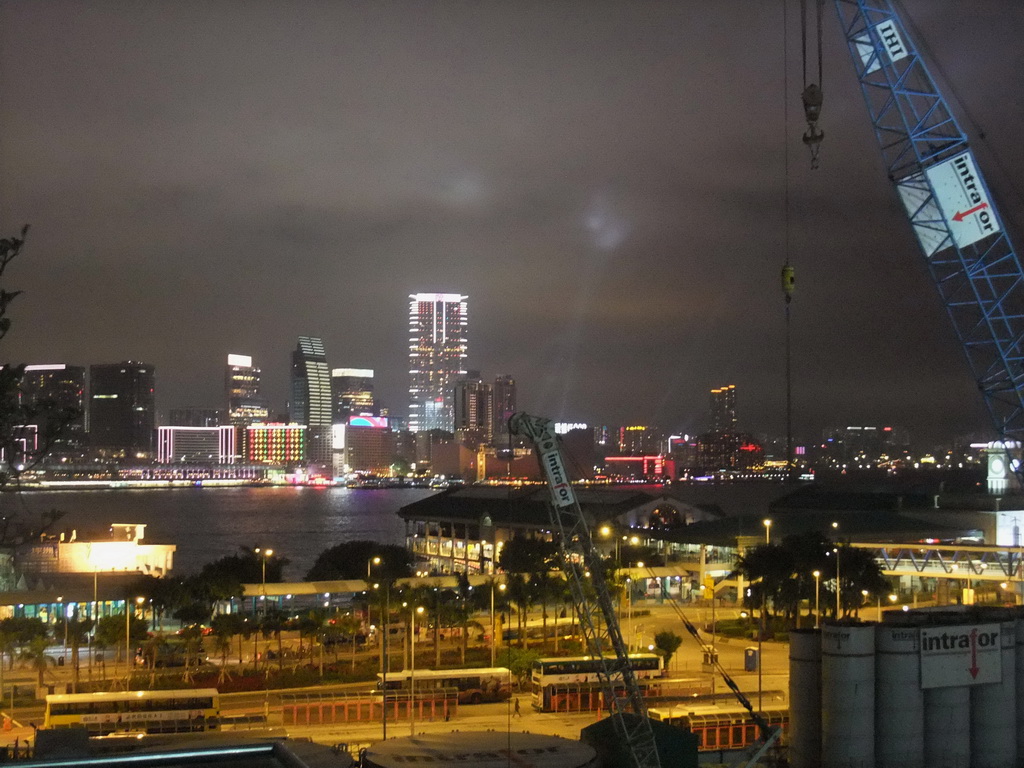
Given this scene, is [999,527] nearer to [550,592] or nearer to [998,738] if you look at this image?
[550,592]

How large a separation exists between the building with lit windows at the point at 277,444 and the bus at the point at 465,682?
147 m

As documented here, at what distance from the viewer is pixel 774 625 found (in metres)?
21.2

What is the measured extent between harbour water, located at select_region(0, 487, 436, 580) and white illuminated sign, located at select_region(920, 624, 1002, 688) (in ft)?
70.1

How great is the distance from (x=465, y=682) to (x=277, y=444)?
5842 inches

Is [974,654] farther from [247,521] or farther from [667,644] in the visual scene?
[247,521]

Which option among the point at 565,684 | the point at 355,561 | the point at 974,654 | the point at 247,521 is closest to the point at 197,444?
the point at 247,521

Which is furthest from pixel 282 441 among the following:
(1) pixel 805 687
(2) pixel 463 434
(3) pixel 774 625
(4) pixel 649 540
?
(1) pixel 805 687

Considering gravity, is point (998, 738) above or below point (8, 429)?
below

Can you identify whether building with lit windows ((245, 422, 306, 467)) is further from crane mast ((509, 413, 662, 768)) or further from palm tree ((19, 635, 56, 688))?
crane mast ((509, 413, 662, 768))

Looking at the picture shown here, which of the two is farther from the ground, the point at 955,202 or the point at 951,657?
the point at 955,202

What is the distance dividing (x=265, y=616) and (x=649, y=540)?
1483 centimetres

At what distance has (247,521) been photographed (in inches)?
2817

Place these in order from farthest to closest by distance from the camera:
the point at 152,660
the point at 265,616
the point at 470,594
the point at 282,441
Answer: the point at 282,441 → the point at 470,594 → the point at 265,616 → the point at 152,660

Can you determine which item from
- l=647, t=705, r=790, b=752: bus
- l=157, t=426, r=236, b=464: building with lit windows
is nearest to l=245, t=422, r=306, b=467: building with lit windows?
l=157, t=426, r=236, b=464: building with lit windows
